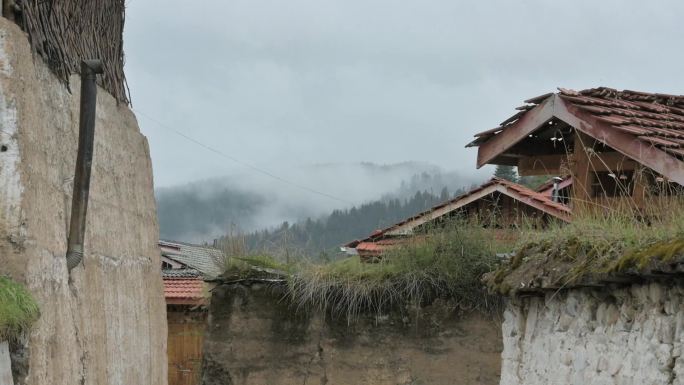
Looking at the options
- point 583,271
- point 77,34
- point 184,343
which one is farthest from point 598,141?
point 184,343

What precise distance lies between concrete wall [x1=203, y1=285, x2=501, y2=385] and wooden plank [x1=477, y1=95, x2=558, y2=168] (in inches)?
98.4

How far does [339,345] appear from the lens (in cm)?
1211

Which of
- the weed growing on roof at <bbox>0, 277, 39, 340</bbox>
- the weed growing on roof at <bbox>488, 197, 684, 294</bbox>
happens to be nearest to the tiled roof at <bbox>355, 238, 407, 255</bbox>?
the weed growing on roof at <bbox>488, 197, 684, 294</bbox>

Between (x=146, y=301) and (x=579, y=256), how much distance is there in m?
4.24

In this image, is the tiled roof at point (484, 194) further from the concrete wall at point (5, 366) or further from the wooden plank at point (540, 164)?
the concrete wall at point (5, 366)

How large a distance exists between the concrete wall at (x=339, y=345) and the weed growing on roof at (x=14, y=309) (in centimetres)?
710

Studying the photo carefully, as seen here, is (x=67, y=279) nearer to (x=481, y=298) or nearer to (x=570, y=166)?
(x=570, y=166)

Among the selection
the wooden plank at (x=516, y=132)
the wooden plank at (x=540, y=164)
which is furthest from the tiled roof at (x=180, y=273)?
the wooden plank at (x=516, y=132)

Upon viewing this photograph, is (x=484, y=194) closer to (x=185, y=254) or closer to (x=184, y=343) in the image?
(x=184, y=343)

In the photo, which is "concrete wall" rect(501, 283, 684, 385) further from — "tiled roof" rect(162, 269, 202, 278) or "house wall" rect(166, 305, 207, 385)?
A: "tiled roof" rect(162, 269, 202, 278)

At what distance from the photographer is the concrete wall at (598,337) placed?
5.20 metres

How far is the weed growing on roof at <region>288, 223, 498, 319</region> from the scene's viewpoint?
11.8 metres

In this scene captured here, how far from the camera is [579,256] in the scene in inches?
246

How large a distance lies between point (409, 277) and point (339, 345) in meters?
1.24
